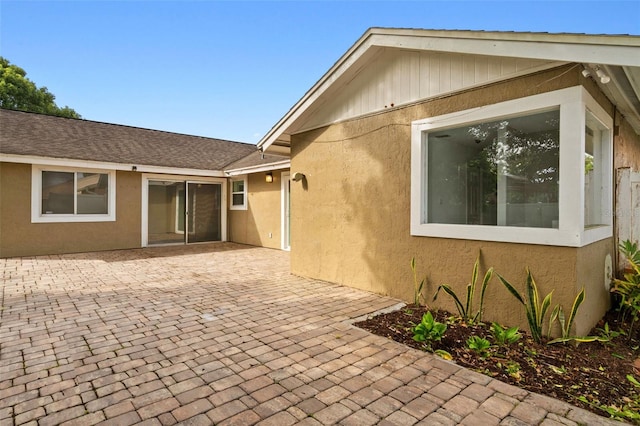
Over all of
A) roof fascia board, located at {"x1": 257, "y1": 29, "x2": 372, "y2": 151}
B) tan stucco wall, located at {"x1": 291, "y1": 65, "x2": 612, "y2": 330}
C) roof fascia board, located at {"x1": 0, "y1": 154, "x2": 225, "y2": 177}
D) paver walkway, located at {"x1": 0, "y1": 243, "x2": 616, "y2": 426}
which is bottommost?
paver walkway, located at {"x1": 0, "y1": 243, "x2": 616, "y2": 426}

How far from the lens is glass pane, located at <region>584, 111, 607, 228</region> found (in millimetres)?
3881

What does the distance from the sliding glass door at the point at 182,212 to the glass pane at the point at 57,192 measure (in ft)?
7.36

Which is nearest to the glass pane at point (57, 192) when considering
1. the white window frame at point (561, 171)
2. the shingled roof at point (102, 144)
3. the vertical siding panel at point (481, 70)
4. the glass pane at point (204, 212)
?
the shingled roof at point (102, 144)

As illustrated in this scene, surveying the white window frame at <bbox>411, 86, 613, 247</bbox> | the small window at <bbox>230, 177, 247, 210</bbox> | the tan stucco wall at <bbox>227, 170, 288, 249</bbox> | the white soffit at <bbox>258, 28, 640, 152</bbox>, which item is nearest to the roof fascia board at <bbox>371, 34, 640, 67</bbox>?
the white soffit at <bbox>258, 28, 640, 152</bbox>

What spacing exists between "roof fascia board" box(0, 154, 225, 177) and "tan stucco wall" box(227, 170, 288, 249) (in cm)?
184

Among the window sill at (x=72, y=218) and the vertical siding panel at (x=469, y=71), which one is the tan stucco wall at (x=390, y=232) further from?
the window sill at (x=72, y=218)

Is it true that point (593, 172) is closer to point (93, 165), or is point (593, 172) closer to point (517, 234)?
point (517, 234)

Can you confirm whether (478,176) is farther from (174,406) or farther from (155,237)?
(155,237)

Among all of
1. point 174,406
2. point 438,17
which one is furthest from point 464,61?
point 438,17

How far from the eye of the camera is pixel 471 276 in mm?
4273

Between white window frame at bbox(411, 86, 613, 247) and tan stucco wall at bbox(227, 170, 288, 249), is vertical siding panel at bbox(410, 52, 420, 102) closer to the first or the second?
white window frame at bbox(411, 86, 613, 247)

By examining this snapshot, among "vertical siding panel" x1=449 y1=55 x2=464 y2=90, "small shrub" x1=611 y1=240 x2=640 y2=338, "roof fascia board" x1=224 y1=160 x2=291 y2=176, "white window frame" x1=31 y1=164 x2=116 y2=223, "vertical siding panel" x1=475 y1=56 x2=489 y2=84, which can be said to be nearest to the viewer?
"small shrub" x1=611 y1=240 x2=640 y2=338

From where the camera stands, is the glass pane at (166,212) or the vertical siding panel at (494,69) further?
the glass pane at (166,212)

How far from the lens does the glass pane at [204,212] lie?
12500 millimetres
